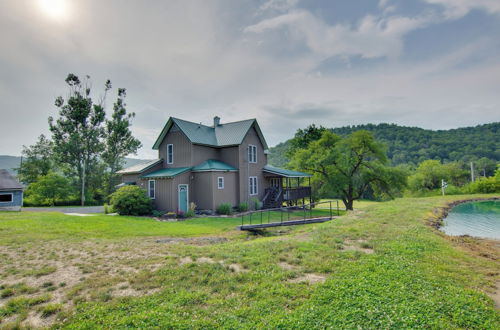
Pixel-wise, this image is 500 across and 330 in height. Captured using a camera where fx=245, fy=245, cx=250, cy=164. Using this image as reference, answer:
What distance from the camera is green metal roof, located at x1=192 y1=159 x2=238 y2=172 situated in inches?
776

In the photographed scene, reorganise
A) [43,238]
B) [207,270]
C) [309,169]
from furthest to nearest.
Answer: [309,169] → [43,238] → [207,270]

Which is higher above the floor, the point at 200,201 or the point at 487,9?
the point at 487,9

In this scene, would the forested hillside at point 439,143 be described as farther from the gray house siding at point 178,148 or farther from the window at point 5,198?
the window at point 5,198

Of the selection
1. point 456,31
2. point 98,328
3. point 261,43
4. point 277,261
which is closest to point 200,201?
point 261,43

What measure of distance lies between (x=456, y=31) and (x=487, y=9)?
168cm

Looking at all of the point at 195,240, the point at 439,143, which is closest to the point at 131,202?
the point at 195,240

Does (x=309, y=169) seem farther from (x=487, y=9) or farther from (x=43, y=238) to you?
(x=43, y=238)

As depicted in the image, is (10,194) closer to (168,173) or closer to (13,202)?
(13,202)

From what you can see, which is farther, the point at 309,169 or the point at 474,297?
the point at 309,169

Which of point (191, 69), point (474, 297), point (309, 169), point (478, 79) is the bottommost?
point (474, 297)

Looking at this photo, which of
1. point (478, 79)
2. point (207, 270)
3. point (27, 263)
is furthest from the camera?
point (478, 79)

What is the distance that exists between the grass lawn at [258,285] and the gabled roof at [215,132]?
1390cm

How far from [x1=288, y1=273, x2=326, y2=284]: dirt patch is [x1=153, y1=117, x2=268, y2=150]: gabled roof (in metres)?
16.7

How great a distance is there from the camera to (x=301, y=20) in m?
14.1
